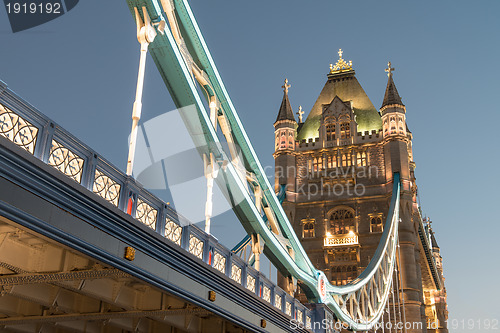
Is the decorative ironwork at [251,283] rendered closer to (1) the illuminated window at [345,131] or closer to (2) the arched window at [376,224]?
(2) the arched window at [376,224]

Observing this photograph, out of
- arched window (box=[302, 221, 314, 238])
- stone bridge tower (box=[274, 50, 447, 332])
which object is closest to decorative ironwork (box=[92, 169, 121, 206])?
stone bridge tower (box=[274, 50, 447, 332])

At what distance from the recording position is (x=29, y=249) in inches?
392

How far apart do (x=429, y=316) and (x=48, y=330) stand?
6202 centimetres

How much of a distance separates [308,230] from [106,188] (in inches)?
1677

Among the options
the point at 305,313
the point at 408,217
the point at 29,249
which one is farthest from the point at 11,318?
the point at 408,217

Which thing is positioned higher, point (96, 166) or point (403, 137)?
point (403, 137)

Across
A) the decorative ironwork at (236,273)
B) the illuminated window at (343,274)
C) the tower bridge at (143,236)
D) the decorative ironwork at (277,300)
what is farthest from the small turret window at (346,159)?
the decorative ironwork at (236,273)

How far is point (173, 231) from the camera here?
11.5m

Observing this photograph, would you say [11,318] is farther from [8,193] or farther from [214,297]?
[8,193]

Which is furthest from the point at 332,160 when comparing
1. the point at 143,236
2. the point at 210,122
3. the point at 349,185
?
the point at 143,236

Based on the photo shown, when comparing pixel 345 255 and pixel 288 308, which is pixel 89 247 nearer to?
pixel 288 308

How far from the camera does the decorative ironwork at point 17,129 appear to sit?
23.6 ft

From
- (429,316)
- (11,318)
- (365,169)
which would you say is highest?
(365,169)

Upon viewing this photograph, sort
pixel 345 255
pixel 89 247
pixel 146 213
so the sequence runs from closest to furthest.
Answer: pixel 89 247 → pixel 146 213 → pixel 345 255
